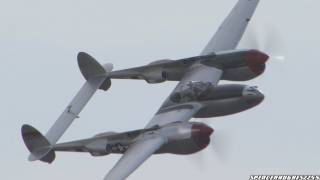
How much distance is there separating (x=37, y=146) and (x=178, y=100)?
29.8 ft

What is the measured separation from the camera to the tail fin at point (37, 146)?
70.6 meters

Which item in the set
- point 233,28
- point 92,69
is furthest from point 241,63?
point 92,69

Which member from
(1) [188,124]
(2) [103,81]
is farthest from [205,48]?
(1) [188,124]

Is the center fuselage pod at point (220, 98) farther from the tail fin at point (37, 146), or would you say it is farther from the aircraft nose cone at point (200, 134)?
A: the tail fin at point (37, 146)

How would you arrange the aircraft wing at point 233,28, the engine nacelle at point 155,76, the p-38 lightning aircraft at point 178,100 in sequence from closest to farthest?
1. the p-38 lightning aircraft at point 178,100
2. the engine nacelle at point 155,76
3. the aircraft wing at point 233,28

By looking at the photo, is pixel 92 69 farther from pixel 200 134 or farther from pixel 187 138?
pixel 200 134

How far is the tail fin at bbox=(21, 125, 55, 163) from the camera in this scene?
70.6m

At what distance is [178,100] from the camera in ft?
235

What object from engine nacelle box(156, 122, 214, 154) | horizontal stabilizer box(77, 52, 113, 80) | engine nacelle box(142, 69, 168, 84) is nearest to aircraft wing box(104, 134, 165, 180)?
engine nacelle box(156, 122, 214, 154)

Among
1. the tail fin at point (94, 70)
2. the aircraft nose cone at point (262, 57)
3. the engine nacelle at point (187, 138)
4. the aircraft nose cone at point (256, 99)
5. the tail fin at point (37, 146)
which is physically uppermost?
the aircraft nose cone at point (262, 57)

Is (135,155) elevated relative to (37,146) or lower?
elevated

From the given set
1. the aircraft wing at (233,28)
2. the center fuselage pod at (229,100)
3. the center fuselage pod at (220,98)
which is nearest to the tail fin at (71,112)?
the aircraft wing at (233,28)

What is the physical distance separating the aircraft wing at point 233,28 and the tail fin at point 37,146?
1345 cm

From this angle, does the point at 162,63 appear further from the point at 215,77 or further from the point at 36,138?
the point at 36,138
